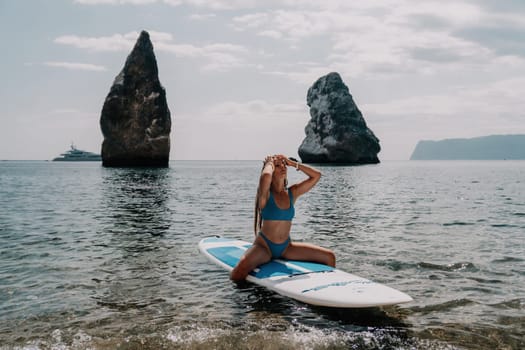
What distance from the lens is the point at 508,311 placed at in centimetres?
685

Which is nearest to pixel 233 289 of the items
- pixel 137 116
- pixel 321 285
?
pixel 321 285

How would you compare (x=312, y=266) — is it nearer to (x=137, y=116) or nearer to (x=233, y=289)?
(x=233, y=289)

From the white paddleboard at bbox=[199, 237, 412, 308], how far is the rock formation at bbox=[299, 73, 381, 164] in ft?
361

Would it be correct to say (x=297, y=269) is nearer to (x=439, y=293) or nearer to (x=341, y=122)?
(x=439, y=293)

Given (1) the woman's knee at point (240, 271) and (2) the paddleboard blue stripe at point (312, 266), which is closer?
(2) the paddleboard blue stripe at point (312, 266)

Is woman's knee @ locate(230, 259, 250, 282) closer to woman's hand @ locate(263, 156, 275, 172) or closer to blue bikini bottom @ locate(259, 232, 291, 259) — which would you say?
blue bikini bottom @ locate(259, 232, 291, 259)

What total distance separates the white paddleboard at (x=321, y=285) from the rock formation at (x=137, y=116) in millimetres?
78056

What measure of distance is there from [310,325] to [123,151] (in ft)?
271

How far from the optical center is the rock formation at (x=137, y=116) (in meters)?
83.4

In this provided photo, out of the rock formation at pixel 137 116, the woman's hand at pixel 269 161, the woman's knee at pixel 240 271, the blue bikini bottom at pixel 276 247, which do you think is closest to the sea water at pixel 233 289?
the woman's knee at pixel 240 271

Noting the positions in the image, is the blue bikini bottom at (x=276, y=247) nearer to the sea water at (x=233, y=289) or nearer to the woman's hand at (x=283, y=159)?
the sea water at (x=233, y=289)

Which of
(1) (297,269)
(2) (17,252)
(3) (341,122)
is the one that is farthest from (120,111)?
(1) (297,269)

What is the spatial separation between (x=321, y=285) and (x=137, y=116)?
8254cm

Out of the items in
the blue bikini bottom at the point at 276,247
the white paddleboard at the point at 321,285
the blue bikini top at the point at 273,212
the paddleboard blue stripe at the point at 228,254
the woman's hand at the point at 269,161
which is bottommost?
the paddleboard blue stripe at the point at 228,254
